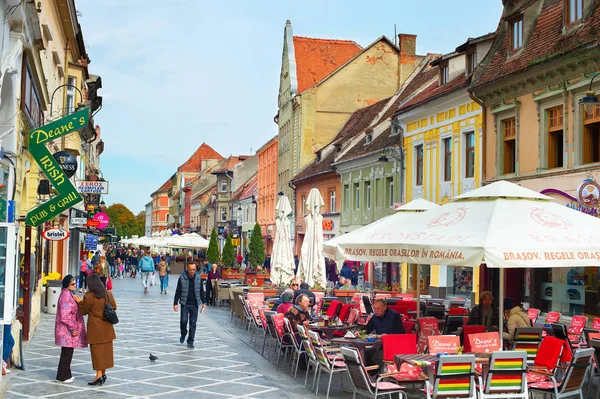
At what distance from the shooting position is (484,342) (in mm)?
10469

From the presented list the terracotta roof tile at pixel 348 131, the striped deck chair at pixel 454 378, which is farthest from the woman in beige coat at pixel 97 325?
the terracotta roof tile at pixel 348 131

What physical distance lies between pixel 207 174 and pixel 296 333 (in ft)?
340

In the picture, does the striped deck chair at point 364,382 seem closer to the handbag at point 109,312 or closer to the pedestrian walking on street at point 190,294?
the handbag at point 109,312

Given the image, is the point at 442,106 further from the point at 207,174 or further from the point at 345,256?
the point at 207,174

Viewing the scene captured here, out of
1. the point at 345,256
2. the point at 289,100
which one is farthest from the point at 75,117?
the point at 289,100

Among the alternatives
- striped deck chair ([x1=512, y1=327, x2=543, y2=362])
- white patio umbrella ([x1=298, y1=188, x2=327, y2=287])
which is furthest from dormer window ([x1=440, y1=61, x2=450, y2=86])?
striped deck chair ([x1=512, y1=327, x2=543, y2=362])

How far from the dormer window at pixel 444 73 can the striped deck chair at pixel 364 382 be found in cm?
2164

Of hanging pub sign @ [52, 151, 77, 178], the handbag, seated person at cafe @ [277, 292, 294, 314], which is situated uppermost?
hanging pub sign @ [52, 151, 77, 178]

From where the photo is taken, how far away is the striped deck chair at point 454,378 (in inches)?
355

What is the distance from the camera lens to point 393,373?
10109 mm

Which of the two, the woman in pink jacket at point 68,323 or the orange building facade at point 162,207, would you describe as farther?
the orange building facade at point 162,207

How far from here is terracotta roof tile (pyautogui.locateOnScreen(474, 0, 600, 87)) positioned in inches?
782

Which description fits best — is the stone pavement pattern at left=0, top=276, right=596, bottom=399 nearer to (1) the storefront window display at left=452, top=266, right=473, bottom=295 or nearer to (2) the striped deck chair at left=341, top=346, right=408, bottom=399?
(2) the striped deck chair at left=341, top=346, right=408, bottom=399

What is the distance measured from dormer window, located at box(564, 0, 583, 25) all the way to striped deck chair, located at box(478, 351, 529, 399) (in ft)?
44.8
